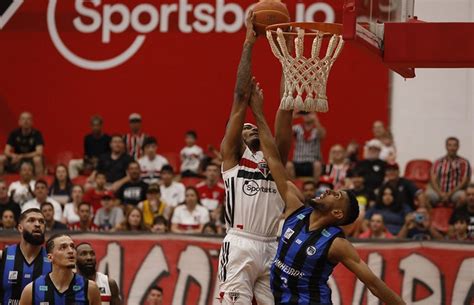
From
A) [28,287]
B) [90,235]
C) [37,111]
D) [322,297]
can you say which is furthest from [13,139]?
[322,297]

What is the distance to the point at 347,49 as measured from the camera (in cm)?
2306

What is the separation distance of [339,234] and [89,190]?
386 inches

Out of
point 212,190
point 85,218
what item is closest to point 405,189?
point 212,190

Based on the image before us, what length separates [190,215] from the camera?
18219 mm

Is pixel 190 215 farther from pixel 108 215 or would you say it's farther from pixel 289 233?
pixel 289 233

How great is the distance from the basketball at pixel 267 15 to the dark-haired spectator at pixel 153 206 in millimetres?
7779

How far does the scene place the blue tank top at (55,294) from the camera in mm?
11078

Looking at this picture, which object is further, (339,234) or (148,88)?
(148,88)

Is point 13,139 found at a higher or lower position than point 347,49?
lower

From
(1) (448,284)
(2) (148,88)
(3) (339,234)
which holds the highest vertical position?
(2) (148,88)

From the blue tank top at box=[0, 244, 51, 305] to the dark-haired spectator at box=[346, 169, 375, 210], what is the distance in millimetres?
7214

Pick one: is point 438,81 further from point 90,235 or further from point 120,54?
point 90,235

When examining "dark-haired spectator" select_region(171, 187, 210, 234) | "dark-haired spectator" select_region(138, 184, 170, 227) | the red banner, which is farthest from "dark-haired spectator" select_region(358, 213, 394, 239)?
"dark-haired spectator" select_region(138, 184, 170, 227)

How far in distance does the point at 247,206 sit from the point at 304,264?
0.94 metres
